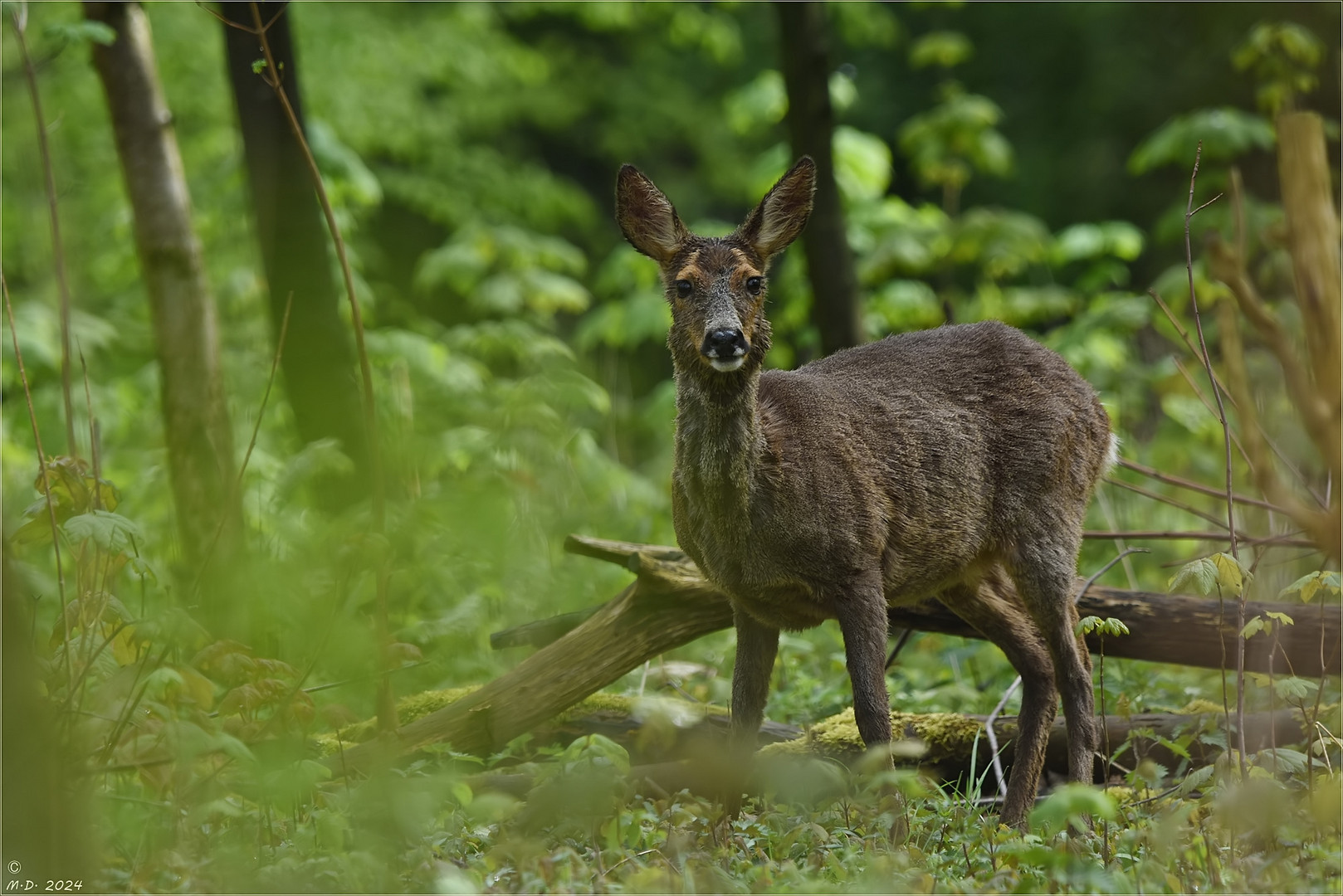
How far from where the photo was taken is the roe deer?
15.5ft

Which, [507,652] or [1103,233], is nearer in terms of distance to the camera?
[507,652]

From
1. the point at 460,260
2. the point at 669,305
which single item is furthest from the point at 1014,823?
the point at 460,260

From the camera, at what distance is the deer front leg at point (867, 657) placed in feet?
15.4

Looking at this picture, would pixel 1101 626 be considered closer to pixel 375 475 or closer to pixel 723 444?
pixel 723 444

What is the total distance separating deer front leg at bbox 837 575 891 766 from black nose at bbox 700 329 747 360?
0.98 metres

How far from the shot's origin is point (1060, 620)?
5.30 metres

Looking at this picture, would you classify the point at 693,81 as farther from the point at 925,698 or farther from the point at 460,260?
the point at 925,698

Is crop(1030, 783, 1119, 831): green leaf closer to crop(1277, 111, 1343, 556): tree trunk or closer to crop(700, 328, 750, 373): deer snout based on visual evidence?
crop(1277, 111, 1343, 556): tree trunk

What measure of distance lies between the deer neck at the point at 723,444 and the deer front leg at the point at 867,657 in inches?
20.3

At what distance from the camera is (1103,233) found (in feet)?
36.2

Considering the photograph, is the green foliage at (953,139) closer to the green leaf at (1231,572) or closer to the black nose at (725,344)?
the black nose at (725,344)

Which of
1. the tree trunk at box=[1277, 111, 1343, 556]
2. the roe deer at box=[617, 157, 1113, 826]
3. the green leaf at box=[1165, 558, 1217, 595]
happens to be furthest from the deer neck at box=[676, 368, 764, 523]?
the tree trunk at box=[1277, 111, 1343, 556]

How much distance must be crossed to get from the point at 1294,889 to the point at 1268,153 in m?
12.3

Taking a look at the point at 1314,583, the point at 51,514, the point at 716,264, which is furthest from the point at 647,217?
the point at 1314,583
